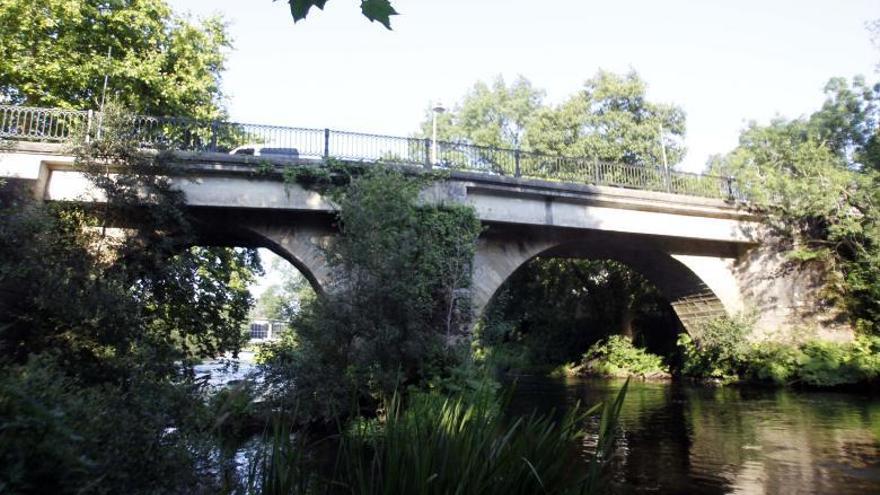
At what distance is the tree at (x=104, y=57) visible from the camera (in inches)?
612

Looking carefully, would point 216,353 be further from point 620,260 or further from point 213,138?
point 620,260

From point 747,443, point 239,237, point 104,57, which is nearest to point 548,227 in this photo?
point 747,443

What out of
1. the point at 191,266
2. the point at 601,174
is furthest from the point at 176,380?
the point at 601,174

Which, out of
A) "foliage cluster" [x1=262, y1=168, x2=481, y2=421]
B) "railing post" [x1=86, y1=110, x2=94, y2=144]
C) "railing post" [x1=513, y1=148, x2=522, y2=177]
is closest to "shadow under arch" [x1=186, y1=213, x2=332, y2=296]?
"foliage cluster" [x1=262, y1=168, x2=481, y2=421]

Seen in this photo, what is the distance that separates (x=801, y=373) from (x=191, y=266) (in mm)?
15448

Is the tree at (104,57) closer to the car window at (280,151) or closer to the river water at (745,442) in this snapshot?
the car window at (280,151)

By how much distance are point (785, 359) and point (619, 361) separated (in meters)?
7.21

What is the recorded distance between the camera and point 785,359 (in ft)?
51.6

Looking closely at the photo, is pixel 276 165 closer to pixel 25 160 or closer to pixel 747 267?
pixel 25 160

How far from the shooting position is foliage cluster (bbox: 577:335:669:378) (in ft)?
70.4

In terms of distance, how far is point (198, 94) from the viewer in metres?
17.9

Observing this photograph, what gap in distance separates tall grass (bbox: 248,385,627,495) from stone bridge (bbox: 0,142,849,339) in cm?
742

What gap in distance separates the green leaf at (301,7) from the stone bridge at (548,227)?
7.14 metres

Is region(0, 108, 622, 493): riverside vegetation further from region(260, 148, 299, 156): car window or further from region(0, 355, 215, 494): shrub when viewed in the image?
region(260, 148, 299, 156): car window
